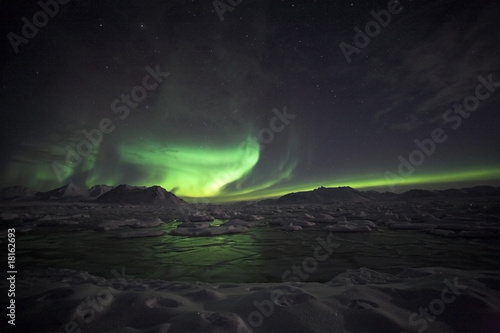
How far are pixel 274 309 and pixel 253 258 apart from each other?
14.6ft

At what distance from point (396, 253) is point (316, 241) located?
3.24 meters

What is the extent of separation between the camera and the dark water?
5543 millimetres

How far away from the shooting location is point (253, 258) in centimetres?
708

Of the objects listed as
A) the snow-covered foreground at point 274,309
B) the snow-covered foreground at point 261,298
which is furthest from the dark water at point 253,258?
the snow-covered foreground at point 274,309

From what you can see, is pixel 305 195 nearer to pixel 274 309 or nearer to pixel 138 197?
pixel 138 197

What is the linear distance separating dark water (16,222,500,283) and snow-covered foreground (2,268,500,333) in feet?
6.21

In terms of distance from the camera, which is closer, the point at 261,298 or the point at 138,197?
the point at 261,298

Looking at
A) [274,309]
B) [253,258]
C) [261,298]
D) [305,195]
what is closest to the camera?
[274,309]

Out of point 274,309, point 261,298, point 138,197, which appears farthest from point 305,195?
point 274,309

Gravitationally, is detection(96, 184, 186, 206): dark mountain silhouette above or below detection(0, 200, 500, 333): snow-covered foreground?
above

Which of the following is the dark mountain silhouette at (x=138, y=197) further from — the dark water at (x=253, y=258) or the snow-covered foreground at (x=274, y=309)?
the snow-covered foreground at (x=274, y=309)

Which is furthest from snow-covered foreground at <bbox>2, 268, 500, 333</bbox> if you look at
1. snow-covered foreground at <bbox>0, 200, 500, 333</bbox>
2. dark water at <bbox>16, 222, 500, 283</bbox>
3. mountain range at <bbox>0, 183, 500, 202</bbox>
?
mountain range at <bbox>0, 183, 500, 202</bbox>

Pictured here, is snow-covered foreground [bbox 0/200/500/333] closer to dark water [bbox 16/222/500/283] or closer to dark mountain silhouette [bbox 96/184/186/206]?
dark water [bbox 16/222/500/283]

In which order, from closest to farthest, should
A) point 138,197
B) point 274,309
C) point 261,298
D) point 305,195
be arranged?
point 274,309
point 261,298
point 138,197
point 305,195
